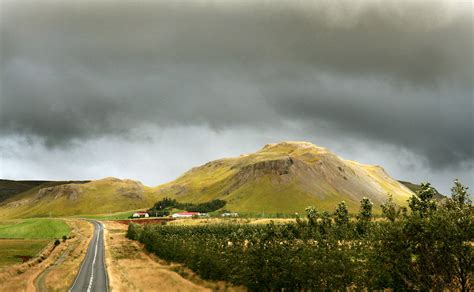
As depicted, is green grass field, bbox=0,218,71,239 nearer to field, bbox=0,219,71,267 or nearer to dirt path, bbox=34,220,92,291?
field, bbox=0,219,71,267

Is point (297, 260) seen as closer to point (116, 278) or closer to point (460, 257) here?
point (460, 257)

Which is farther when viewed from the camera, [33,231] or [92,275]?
[33,231]

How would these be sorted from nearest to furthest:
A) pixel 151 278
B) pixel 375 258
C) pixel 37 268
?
1. pixel 375 258
2. pixel 151 278
3. pixel 37 268

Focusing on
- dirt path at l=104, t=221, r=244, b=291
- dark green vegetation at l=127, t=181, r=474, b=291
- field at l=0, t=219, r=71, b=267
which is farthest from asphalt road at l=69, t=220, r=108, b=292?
field at l=0, t=219, r=71, b=267

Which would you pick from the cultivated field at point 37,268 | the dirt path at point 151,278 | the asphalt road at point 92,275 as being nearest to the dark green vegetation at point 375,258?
the dirt path at point 151,278

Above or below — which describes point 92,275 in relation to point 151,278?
below

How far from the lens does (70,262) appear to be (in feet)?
307

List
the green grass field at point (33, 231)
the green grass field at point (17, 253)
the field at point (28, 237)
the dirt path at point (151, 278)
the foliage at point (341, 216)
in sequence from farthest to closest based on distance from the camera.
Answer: the green grass field at point (33, 231) → the field at point (28, 237) → the foliage at point (341, 216) → the green grass field at point (17, 253) → the dirt path at point (151, 278)

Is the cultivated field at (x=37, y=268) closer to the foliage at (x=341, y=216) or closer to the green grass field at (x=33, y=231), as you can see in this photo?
the green grass field at (x=33, y=231)

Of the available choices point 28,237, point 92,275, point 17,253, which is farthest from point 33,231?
point 92,275

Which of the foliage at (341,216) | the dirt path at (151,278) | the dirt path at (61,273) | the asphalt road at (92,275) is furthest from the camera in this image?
the foliage at (341,216)

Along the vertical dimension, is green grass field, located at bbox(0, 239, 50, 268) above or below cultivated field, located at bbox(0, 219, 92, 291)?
below

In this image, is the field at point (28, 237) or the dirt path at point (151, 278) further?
the field at point (28, 237)

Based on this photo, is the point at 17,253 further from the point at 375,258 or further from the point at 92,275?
the point at 375,258
